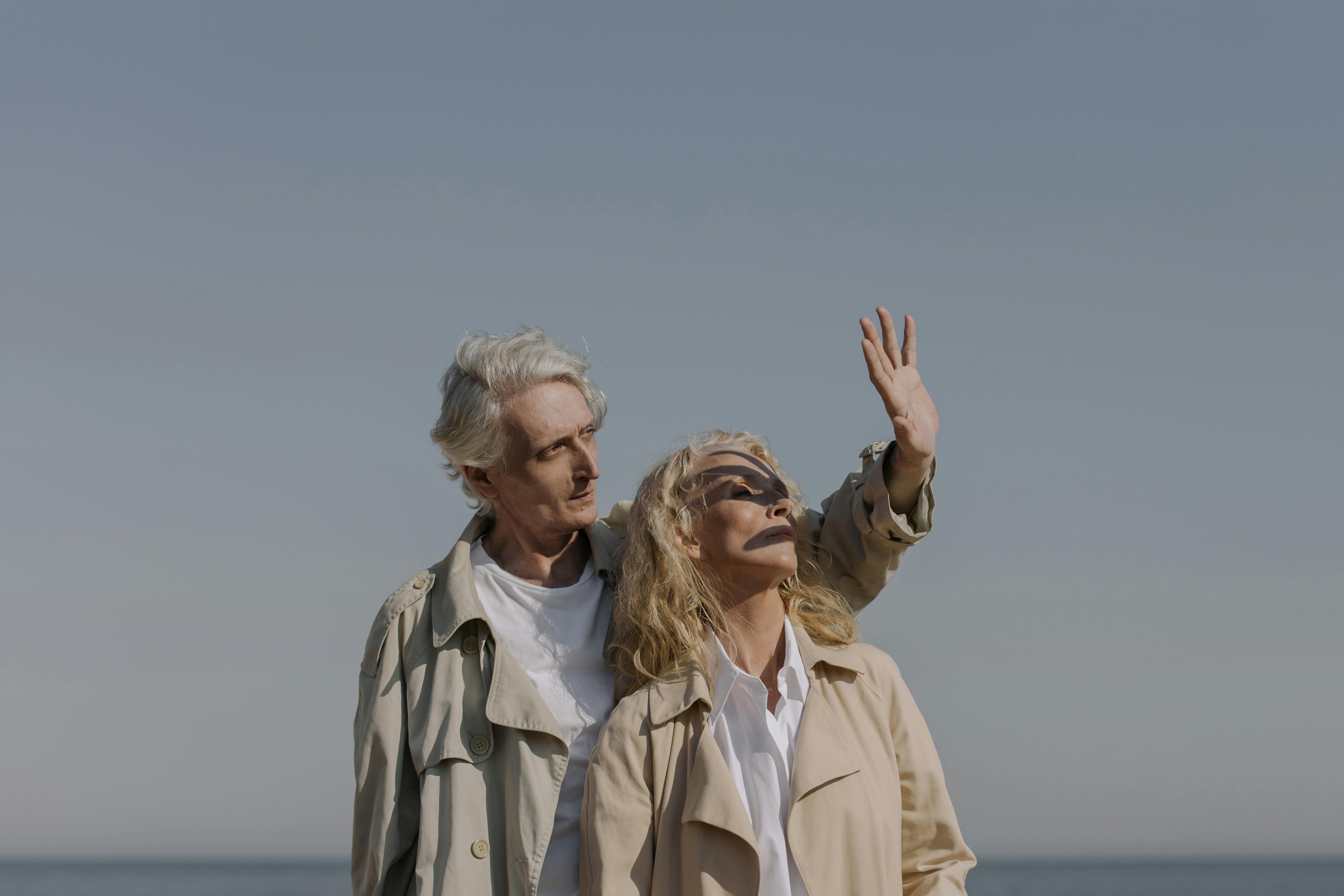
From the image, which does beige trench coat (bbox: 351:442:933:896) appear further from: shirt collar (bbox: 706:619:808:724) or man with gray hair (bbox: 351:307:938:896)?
shirt collar (bbox: 706:619:808:724)

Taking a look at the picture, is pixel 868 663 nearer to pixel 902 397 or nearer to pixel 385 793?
pixel 902 397

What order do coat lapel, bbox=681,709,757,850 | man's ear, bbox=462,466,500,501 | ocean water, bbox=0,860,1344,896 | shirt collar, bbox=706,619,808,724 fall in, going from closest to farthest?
coat lapel, bbox=681,709,757,850 < shirt collar, bbox=706,619,808,724 < man's ear, bbox=462,466,500,501 < ocean water, bbox=0,860,1344,896

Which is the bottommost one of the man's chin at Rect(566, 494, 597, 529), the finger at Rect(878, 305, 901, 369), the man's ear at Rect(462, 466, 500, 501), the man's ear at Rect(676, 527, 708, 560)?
the man's ear at Rect(676, 527, 708, 560)

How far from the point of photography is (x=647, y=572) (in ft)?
13.8

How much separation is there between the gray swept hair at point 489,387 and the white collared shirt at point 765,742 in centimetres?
119

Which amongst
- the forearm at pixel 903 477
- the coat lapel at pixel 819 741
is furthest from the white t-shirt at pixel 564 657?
the forearm at pixel 903 477

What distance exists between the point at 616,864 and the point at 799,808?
605mm

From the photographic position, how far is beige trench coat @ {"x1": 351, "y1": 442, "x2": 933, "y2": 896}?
3.92 metres

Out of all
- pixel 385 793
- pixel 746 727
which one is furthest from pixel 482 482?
pixel 746 727

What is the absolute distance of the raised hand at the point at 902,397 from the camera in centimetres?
394

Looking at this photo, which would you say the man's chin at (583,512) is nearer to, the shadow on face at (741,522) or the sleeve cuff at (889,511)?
the shadow on face at (741,522)

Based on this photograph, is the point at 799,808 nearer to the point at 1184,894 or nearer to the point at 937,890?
the point at 937,890

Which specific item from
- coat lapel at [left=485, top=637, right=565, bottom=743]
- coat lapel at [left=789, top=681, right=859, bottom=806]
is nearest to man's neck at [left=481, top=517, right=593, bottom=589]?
coat lapel at [left=485, top=637, right=565, bottom=743]

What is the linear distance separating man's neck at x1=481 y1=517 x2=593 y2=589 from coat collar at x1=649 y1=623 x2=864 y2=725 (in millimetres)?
731
